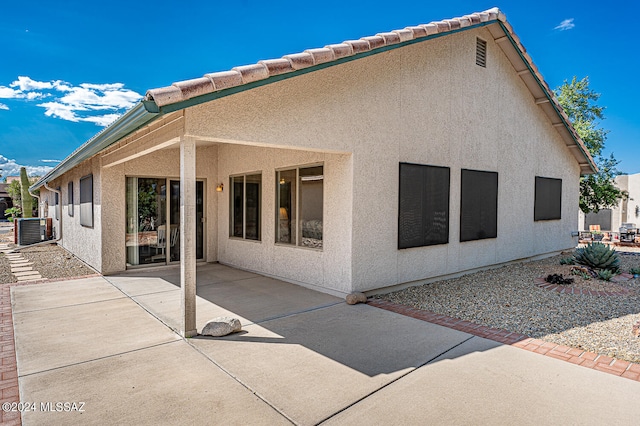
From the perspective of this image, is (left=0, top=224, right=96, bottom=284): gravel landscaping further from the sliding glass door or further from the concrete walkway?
the concrete walkway

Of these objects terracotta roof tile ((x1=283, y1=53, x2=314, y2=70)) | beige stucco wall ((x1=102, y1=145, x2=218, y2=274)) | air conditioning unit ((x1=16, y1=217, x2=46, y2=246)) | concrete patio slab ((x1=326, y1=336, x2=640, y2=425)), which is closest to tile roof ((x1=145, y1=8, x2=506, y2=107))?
terracotta roof tile ((x1=283, y1=53, x2=314, y2=70))

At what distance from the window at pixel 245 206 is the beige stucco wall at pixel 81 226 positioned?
3457 mm

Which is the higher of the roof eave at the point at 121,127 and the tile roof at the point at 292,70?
the tile roof at the point at 292,70

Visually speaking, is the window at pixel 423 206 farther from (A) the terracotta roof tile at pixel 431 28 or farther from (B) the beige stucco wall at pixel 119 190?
(B) the beige stucco wall at pixel 119 190

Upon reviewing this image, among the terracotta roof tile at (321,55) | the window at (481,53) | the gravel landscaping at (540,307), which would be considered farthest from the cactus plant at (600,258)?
the terracotta roof tile at (321,55)

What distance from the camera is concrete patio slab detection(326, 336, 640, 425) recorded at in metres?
3.34

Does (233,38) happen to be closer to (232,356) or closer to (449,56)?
(449,56)

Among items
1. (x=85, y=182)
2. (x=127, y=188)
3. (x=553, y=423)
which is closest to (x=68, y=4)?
(x=85, y=182)

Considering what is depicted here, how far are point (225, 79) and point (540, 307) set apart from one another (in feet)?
22.1

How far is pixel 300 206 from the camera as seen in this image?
8578mm

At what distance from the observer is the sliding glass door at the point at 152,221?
1040 cm

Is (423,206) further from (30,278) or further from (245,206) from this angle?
(30,278)

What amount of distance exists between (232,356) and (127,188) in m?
7.47

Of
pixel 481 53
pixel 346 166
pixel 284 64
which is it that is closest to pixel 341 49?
pixel 284 64
